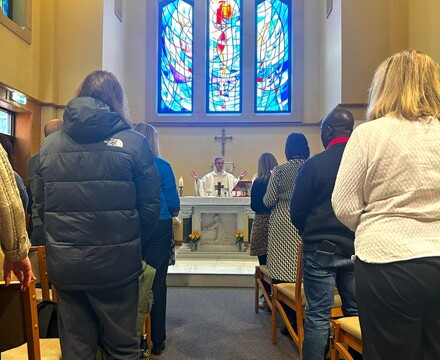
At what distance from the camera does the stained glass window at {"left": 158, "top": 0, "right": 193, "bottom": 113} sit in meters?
9.33

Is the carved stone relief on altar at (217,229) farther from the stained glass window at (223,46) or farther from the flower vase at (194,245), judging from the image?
the stained glass window at (223,46)

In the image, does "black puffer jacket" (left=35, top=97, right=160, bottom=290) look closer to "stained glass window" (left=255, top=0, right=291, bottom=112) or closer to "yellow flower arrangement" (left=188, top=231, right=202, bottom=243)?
"yellow flower arrangement" (left=188, top=231, right=202, bottom=243)

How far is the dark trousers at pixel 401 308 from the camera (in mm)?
1175

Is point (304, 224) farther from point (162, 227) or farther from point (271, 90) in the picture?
point (271, 90)

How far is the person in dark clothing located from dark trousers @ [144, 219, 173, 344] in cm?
99

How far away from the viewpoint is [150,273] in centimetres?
210

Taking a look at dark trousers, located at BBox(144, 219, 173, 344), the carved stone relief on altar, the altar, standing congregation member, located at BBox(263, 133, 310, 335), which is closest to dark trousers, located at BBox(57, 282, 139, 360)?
dark trousers, located at BBox(144, 219, 173, 344)

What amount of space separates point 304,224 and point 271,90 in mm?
7384

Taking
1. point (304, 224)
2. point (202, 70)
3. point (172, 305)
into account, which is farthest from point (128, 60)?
point (304, 224)

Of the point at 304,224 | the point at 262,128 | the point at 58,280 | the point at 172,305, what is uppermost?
the point at 262,128

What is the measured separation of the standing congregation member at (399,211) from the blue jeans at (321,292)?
835mm

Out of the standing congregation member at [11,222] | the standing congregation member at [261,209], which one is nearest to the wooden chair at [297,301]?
the standing congregation member at [261,209]

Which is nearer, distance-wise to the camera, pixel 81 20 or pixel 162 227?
pixel 162 227

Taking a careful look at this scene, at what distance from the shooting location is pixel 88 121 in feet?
5.53
